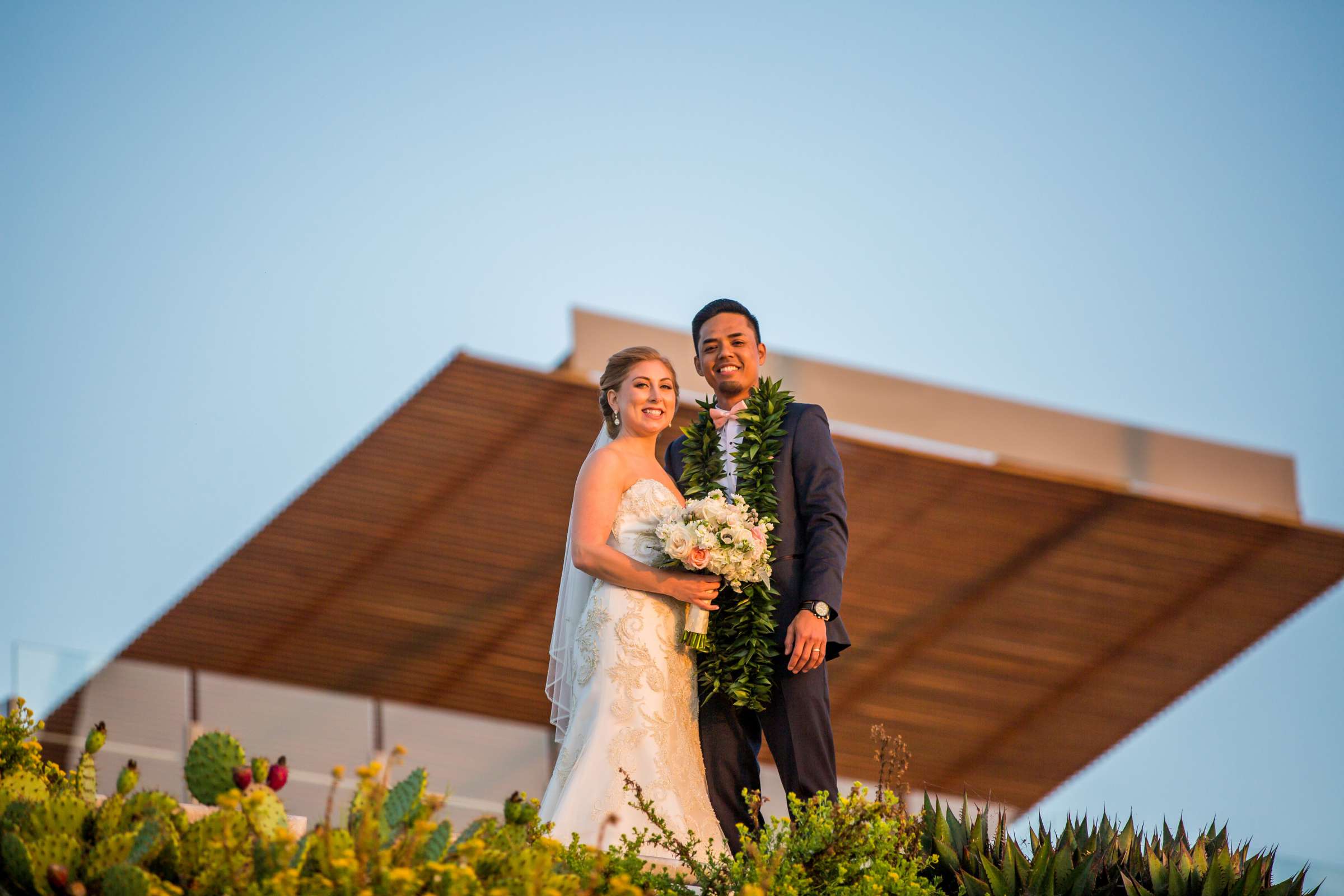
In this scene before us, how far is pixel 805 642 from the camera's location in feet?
14.7

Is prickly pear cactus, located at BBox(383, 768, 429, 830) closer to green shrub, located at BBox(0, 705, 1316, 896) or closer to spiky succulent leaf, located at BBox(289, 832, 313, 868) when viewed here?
green shrub, located at BBox(0, 705, 1316, 896)

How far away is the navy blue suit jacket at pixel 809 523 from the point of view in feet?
15.3

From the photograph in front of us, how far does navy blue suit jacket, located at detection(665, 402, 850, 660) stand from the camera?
4648mm

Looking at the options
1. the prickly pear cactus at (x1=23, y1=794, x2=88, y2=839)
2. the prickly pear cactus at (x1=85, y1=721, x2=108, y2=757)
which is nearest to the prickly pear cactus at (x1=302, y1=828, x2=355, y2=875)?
the prickly pear cactus at (x1=23, y1=794, x2=88, y2=839)

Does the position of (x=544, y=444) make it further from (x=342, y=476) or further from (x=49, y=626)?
(x=49, y=626)

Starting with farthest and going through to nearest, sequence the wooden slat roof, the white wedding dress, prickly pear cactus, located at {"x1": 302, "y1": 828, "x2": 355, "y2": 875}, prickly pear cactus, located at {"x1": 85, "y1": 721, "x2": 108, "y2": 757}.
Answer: the wooden slat roof, the white wedding dress, prickly pear cactus, located at {"x1": 85, "y1": 721, "x2": 108, "y2": 757}, prickly pear cactus, located at {"x1": 302, "y1": 828, "x2": 355, "y2": 875}

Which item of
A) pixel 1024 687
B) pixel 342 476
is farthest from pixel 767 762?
pixel 342 476

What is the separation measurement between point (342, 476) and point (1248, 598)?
23.4ft

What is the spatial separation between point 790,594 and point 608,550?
0.60 metres

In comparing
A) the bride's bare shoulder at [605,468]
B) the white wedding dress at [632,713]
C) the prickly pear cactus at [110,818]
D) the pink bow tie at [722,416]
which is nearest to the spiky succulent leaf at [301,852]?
the prickly pear cactus at [110,818]

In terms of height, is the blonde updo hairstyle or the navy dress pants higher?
the blonde updo hairstyle

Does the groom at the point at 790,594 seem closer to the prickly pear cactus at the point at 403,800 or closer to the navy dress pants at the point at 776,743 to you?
the navy dress pants at the point at 776,743

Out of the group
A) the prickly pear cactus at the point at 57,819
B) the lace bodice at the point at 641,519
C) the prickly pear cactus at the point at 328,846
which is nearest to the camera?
the prickly pear cactus at the point at 328,846

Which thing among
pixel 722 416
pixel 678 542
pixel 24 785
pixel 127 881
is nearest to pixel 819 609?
pixel 678 542
